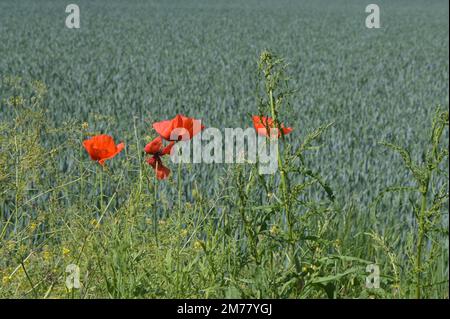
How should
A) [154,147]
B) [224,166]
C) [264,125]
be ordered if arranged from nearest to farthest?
[264,125] < [154,147] < [224,166]

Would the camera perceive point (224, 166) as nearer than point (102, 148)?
No

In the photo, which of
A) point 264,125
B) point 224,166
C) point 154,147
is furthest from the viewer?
point 224,166

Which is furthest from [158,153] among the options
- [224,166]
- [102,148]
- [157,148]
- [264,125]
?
[224,166]

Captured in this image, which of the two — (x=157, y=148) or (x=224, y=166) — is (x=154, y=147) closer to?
(x=157, y=148)

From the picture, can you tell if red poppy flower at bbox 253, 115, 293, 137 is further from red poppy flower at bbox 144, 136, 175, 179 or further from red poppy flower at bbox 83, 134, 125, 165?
red poppy flower at bbox 83, 134, 125, 165

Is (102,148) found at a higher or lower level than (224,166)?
higher

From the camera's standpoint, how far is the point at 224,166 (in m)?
4.67

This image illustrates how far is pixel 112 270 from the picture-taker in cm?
225

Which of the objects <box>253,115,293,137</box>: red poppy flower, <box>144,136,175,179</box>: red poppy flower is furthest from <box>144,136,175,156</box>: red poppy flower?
<box>253,115,293,137</box>: red poppy flower

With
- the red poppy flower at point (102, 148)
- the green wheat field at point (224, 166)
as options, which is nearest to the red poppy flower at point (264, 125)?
the green wheat field at point (224, 166)

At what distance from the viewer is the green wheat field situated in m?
2.16

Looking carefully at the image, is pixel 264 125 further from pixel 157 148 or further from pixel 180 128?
pixel 157 148

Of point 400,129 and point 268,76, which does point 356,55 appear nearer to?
point 400,129

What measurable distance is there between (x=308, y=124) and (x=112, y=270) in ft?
14.0
